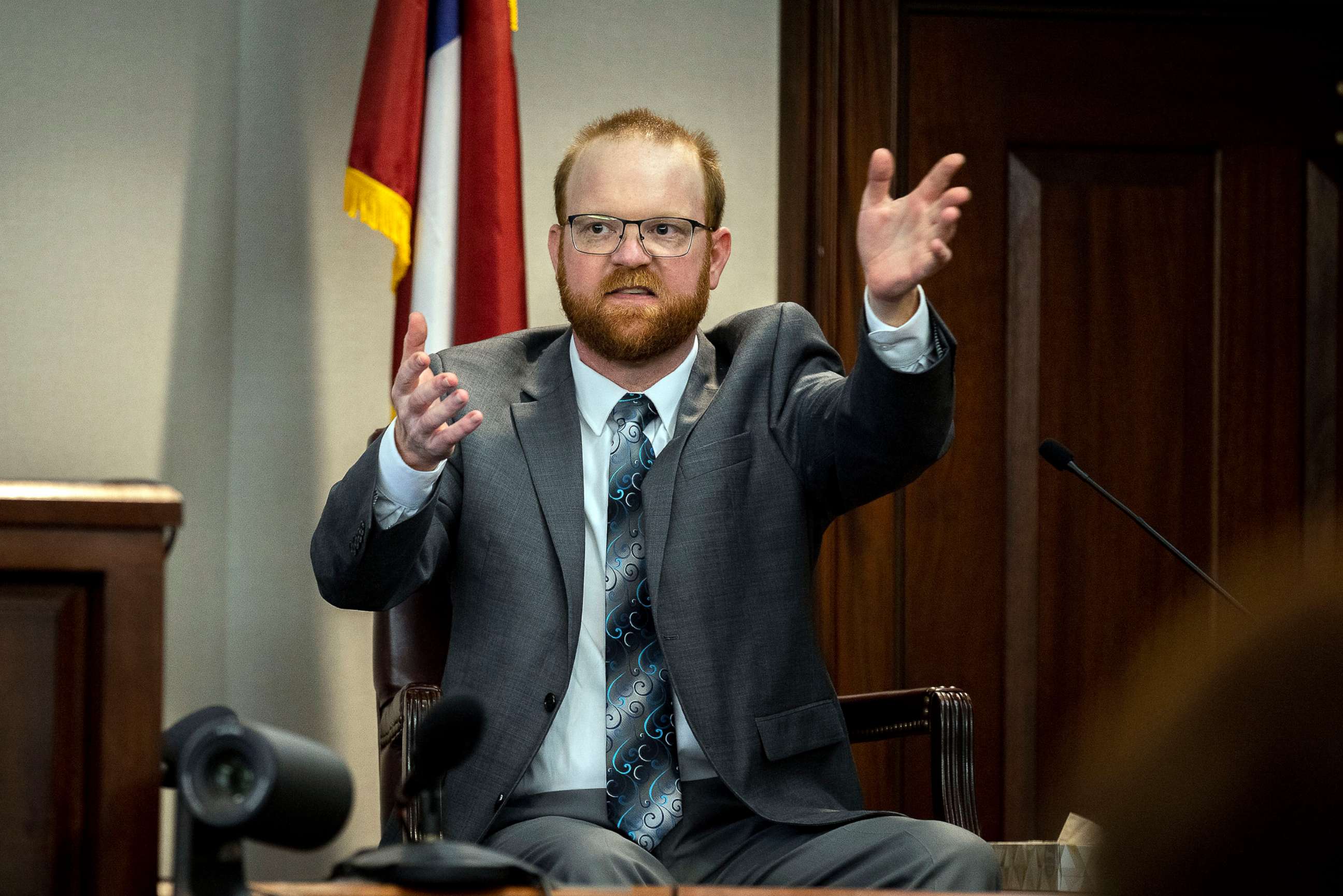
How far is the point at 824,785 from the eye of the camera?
185 centimetres

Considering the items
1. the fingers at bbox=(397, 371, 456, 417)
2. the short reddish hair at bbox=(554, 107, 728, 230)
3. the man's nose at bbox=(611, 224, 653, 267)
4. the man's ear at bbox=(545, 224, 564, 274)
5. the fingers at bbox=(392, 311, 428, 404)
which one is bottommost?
the fingers at bbox=(397, 371, 456, 417)

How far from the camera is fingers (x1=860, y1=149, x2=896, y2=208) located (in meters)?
1.54

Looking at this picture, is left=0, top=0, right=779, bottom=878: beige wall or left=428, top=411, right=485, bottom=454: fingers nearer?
left=428, top=411, right=485, bottom=454: fingers

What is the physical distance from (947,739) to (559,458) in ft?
2.28

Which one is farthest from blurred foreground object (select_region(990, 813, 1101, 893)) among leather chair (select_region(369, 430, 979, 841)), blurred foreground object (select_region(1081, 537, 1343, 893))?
blurred foreground object (select_region(1081, 537, 1343, 893))

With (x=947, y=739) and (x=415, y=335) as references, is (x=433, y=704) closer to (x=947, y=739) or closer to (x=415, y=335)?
(x=415, y=335)

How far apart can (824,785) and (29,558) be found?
1.12 meters

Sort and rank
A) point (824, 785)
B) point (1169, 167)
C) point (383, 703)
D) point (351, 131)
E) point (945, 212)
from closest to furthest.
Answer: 1. point (945, 212)
2. point (824, 785)
3. point (383, 703)
4. point (351, 131)
5. point (1169, 167)

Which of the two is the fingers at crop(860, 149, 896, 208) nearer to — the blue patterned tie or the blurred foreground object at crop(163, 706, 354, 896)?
the blue patterned tie

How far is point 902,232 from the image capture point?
5.35 feet

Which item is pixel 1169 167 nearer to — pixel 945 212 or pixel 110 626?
pixel 945 212

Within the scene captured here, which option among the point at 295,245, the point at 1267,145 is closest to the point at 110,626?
the point at 295,245

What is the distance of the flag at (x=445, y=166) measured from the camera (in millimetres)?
2670

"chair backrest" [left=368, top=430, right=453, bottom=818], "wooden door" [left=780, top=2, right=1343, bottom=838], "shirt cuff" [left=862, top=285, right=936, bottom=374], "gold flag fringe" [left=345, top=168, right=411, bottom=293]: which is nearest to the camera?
"shirt cuff" [left=862, top=285, right=936, bottom=374]
